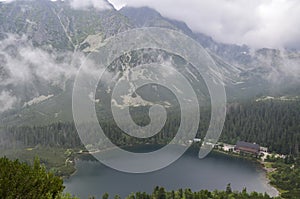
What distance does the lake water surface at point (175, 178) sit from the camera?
43.2 metres

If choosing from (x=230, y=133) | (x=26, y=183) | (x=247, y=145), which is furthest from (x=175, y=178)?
(x=26, y=183)

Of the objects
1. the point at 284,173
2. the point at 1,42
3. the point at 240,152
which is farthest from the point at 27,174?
the point at 1,42

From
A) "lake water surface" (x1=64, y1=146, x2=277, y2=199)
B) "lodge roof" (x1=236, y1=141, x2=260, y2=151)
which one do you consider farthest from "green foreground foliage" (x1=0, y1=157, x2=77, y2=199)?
"lodge roof" (x1=236, y1=141, x2=260, y2=151)

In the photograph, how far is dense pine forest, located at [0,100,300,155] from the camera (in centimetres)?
Result: 6869

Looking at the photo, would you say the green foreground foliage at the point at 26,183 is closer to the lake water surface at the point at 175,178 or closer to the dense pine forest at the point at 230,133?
the lake water surface at the point at 175,178

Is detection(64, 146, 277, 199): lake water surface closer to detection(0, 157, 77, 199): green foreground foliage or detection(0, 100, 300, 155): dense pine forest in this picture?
detection(0, 100, 300, 155): dense pine forest

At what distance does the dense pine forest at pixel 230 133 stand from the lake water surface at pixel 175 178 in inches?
503

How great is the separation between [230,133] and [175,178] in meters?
33.7

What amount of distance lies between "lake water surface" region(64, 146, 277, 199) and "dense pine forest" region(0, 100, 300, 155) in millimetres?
12784

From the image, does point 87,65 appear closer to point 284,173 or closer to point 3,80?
point 3,80

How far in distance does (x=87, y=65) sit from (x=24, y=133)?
63074mm

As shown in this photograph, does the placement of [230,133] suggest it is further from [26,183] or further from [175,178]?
[26,183]

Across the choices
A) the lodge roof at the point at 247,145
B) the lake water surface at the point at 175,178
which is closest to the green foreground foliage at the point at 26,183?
the lake water surface at the point at 175,178

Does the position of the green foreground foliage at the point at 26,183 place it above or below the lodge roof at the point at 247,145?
below
